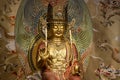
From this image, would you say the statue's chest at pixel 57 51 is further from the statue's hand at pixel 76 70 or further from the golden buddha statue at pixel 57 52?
the statue's hand at pixel 76 70

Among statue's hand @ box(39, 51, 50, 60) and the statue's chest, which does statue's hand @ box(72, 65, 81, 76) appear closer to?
the statue's chest

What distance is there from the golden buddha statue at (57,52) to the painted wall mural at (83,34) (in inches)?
4.6

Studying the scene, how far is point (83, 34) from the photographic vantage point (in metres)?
4.89

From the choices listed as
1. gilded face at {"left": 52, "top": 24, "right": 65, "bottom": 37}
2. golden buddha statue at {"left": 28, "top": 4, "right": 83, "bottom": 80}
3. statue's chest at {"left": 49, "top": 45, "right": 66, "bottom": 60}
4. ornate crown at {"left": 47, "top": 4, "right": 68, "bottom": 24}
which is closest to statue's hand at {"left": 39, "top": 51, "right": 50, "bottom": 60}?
golden buddha statue at {"left": 28, "top": 4, "right": 83, "bottom": 80}

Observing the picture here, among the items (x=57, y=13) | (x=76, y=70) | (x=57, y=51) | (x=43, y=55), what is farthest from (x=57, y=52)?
(x=57, y=13)

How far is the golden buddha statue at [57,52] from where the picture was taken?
452 cm

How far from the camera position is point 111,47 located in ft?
16.1

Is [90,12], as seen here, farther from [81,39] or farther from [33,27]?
[33,27]

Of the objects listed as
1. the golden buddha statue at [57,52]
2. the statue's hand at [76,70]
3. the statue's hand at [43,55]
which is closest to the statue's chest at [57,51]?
the golden buddha statue at [57,52]

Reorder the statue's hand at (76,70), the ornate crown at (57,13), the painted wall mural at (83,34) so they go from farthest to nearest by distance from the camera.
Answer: the ornate crown at (57,13) → the painted wall mural at (83,34) → the statue's hand at (76,70)

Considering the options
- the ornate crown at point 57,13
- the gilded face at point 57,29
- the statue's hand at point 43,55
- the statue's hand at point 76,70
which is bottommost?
the statue's hand at point 76,70

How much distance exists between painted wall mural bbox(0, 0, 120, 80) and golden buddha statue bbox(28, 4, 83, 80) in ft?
0.38

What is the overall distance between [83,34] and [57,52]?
20.2 inches

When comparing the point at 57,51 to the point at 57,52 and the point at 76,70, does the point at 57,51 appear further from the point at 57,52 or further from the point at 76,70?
the point at 76,70
